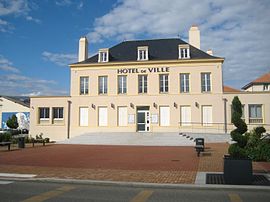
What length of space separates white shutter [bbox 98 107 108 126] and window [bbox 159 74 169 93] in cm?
680

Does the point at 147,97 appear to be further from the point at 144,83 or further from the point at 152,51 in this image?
the point at 152,51

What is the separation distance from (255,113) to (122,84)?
15.0 metres

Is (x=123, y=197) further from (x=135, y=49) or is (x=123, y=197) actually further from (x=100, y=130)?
(x=135, y=49)

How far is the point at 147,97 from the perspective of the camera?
3359cm

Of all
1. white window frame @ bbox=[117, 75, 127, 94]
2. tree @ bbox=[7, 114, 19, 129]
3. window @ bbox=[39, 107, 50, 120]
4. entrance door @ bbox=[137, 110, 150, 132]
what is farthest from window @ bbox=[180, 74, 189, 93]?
tree @ bbox=[7, 114, 19, 129]

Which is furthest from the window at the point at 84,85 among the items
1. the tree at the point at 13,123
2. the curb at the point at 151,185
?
the curb at the point at 151,185

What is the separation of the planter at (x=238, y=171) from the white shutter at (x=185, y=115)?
23492mm

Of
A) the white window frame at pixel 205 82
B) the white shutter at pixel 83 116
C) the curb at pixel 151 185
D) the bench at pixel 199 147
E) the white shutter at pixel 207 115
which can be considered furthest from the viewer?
the white shutter at pixel 83 116

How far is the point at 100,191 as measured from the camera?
843cm

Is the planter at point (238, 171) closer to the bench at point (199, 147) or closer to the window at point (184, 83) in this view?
the bench at point (199, 147)

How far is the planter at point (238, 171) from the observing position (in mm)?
9156

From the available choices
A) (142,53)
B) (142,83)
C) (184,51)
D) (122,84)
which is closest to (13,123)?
(122,84)

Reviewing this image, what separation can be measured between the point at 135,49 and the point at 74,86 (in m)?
8.68

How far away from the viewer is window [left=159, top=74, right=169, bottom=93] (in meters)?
33.8
